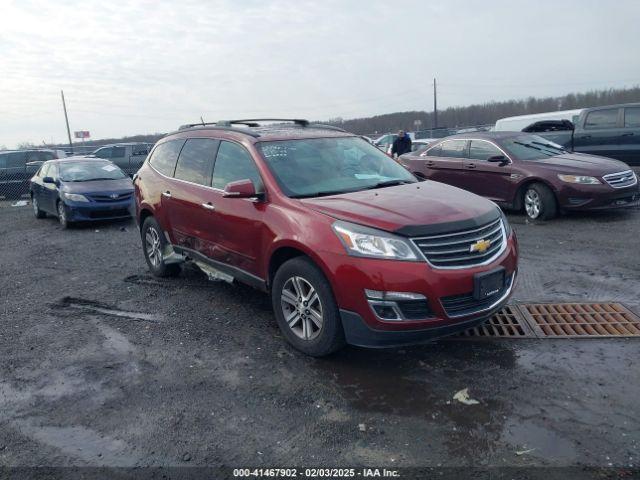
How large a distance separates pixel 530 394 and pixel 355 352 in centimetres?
141

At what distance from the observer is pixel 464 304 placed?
3.86 metres

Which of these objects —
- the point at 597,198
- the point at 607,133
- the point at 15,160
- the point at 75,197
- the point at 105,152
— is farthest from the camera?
the point at 105,152

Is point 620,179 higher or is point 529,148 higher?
point 529,148

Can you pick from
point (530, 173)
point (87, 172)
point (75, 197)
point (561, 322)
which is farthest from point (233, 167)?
point (87, 172)

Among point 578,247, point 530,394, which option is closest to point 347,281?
point 530,394

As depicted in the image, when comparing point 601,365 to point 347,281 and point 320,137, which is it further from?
point 320,137

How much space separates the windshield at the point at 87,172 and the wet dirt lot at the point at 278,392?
21.6 feet

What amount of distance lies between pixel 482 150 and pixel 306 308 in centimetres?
730

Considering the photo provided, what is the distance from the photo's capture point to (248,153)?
5043 millimetres

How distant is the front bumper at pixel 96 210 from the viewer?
1131 cm

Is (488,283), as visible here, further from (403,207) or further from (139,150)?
(139,150)

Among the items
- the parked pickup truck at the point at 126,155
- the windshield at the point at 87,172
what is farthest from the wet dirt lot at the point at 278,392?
the parked pickup truck at the point at 126,155

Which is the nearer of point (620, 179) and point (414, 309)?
point (414, 309)

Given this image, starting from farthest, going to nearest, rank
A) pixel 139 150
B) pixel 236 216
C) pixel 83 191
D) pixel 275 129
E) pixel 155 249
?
1. pixel 139 150
2. pixel 83 191
3. pixel 155 249
4. pixel 275 129
5. pixel 236 216
